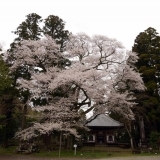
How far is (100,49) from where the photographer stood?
19.2 meters

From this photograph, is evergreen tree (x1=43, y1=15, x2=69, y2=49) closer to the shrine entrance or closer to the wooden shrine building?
the wooden shrine building

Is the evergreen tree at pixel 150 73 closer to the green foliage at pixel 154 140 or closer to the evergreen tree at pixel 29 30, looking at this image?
the green foliage at pixel 154 140

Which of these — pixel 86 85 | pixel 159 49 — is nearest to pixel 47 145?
pixel 86 85

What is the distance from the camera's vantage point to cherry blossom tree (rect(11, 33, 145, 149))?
16459mm

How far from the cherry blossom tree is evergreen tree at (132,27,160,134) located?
168 cm

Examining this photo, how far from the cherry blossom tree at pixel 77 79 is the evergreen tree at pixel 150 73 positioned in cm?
168

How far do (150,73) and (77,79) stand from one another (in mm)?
7938

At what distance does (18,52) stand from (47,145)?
8.12 meters

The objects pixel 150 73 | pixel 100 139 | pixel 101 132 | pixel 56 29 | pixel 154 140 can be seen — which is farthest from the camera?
pixel 100 139

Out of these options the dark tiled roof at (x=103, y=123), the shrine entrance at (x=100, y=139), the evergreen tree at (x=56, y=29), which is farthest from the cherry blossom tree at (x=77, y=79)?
the shrine entrance at (x=100, y=139)

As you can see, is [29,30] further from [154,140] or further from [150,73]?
[154,140]

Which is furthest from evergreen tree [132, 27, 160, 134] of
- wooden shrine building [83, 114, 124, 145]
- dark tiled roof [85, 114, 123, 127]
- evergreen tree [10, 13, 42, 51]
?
evergreen tree [10, 13, 42, 51]

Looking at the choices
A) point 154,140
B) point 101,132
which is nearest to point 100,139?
point 101,132

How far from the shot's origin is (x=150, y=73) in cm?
2005
